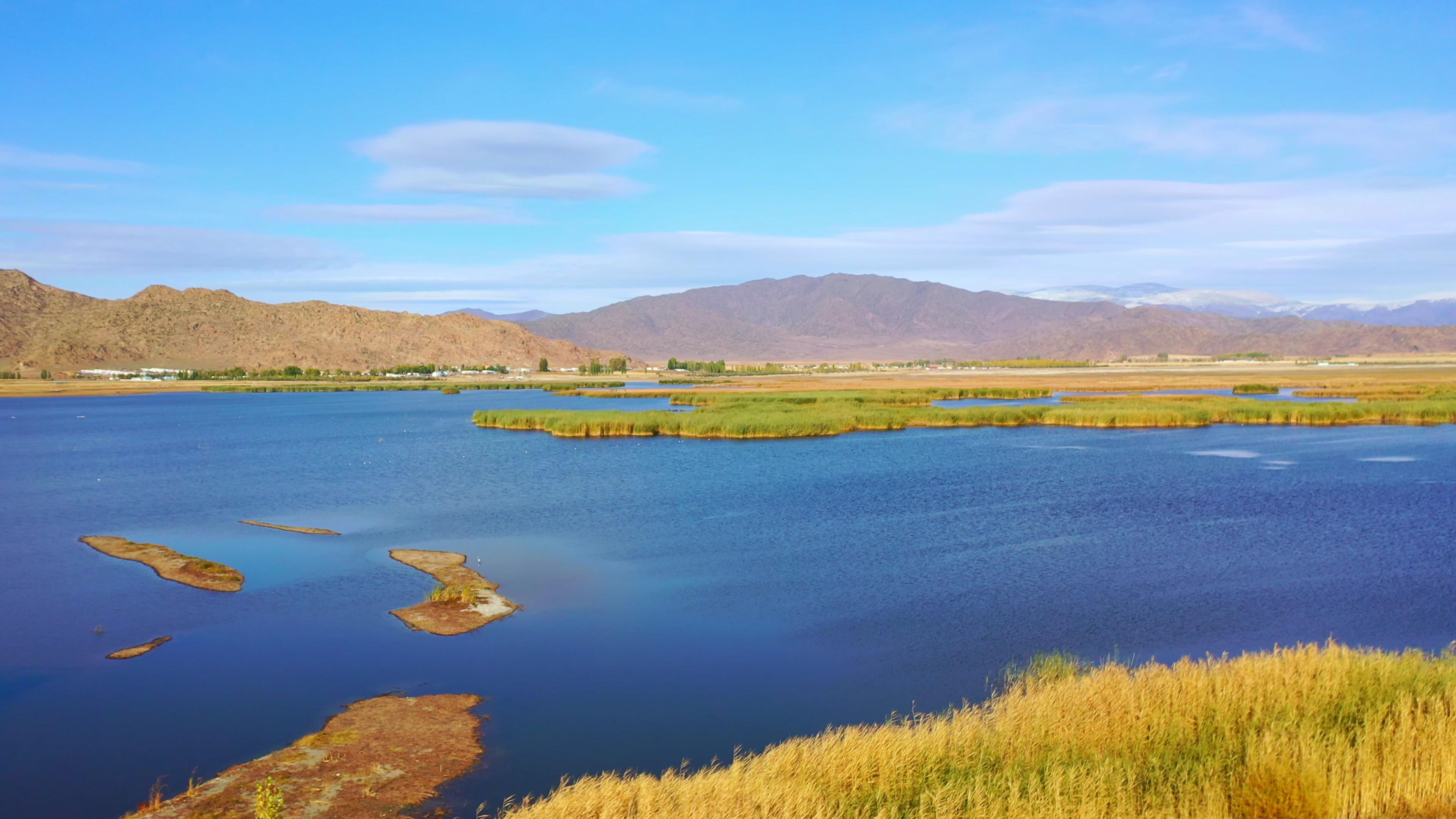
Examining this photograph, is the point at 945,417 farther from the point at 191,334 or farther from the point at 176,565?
the point at 191,334

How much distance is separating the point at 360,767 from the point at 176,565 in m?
13.6

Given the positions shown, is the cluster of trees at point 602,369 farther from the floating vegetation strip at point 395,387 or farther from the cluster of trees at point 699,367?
the floating vegetation strip at point 395,387

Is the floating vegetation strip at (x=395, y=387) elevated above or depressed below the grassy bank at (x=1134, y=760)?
above

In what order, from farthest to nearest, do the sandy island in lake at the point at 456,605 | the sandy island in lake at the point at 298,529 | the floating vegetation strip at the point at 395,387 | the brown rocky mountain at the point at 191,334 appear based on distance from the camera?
the brown rocky mountain at the point at 191,334 → the floating vegetation strip at the point at 395,387 → the sandy island in lake at the point at 298,529 → the sandy island in lake at the point at 456,605

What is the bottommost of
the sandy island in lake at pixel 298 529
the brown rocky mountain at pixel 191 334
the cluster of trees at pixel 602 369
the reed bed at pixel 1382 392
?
the sandy island in lake at pixel 298 529

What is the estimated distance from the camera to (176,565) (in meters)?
21.9

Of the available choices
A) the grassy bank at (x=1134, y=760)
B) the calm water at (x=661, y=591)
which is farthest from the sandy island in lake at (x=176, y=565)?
the grassy bank at (x=1134, y=760)

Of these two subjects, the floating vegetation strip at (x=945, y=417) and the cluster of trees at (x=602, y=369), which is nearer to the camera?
the floating vegetation strip at (x=945, y=417)

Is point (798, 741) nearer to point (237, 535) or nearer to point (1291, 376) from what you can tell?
point (237, 535)

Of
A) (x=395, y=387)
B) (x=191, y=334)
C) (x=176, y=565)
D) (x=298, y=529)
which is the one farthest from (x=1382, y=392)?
(x=191, y=334)

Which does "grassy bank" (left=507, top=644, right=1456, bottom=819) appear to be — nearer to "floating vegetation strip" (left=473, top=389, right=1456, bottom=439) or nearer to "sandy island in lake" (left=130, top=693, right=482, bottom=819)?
"sandy island in lake" (left=130, top=693, right=482, bottom=819)

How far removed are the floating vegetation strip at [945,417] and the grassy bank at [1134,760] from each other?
40.2m

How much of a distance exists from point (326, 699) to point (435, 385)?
11503cm

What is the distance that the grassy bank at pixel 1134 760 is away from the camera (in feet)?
27.3
